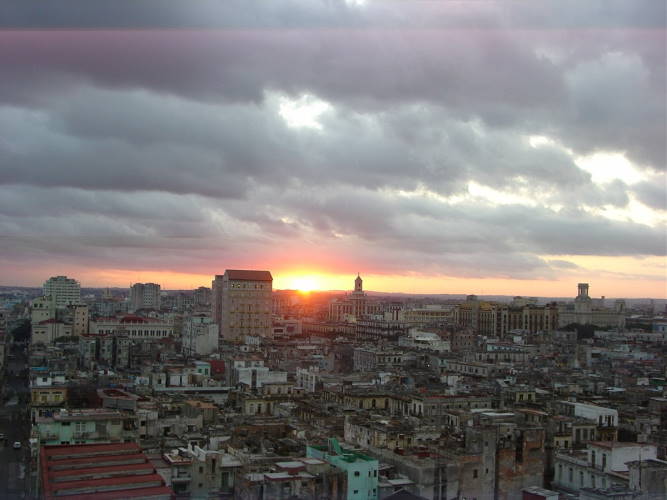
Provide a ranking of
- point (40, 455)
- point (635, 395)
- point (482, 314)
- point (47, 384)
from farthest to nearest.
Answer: point (482, 314) → point (635, 395) → point (47, 384) → point (40, 455)

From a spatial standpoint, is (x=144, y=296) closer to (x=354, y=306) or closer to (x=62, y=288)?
(x=62, y=288)

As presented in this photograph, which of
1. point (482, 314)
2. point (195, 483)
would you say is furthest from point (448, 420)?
point (482, 314)

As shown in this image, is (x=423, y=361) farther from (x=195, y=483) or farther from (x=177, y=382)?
(x=195, y=483)

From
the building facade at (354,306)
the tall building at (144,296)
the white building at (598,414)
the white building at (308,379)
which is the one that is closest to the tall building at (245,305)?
the white building at (308,379)

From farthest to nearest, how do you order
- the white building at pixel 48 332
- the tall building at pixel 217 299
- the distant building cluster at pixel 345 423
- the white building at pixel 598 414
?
the tall building at pixel 217 299 < the white building at pixel 48 332 < the white building at pixel 598 414 < the distant building cluster at pixel 345 423

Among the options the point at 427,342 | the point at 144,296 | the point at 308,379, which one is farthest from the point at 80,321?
the point at 144,296

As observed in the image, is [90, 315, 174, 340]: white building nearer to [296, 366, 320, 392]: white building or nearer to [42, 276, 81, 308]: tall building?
[296, 366, 320, 392]: white building

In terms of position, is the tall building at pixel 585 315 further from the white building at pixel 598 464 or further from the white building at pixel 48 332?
the white building at pixel 598 464
